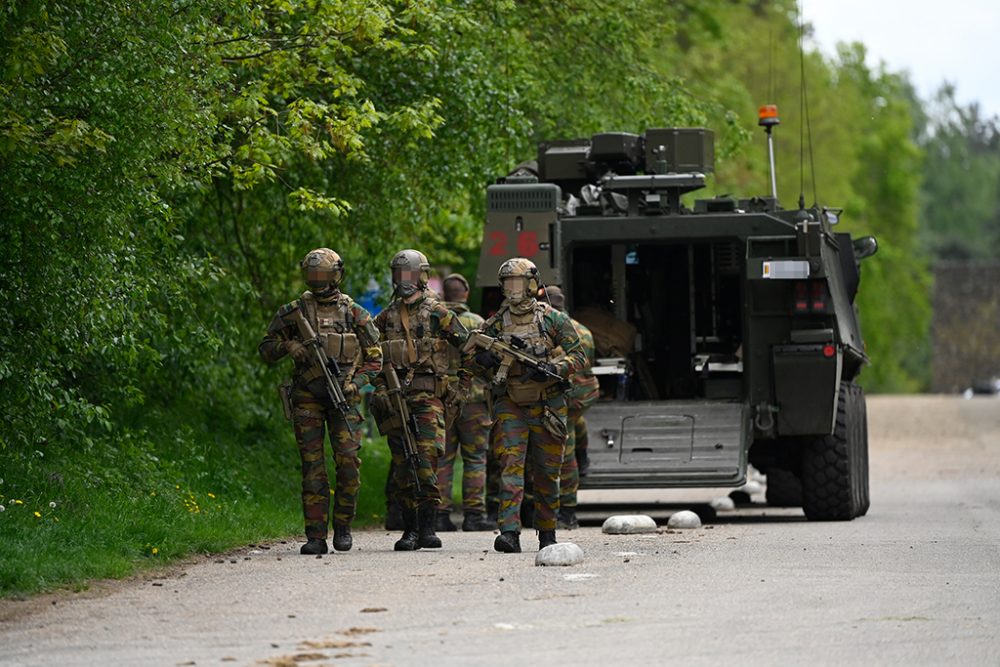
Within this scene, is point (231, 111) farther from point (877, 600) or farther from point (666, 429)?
point (877, 600)

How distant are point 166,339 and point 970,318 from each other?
8152cm

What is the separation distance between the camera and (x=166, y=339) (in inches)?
640

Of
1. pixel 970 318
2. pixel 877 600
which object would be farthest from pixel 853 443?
pixel 970 318

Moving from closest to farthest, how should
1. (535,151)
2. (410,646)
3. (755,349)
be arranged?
(410,646)
(755,349)
(535,151)

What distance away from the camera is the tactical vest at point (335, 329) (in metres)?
13.4

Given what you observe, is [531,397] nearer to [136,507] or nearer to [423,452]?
[423,452]

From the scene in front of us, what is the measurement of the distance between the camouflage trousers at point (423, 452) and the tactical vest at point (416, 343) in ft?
0.62

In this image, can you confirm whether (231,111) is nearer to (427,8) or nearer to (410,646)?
(427,8)

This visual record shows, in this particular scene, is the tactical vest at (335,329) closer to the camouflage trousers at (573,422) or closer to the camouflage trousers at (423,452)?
the camouflage trousers at (423,452)

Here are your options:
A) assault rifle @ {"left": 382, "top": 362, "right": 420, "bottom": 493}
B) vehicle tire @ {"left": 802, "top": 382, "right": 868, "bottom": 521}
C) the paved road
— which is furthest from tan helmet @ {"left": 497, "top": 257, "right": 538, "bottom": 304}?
vehicle tire @ {"left": 802, "top": 382, "right": 868, "bottom": 521}

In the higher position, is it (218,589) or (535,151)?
(535,151)

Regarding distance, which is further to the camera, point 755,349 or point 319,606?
point 755,349

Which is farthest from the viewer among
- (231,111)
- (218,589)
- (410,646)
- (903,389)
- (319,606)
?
(903,389)

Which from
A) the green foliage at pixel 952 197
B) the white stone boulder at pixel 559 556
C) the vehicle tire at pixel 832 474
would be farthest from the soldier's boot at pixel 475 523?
the green foliage at pixel 952 197
